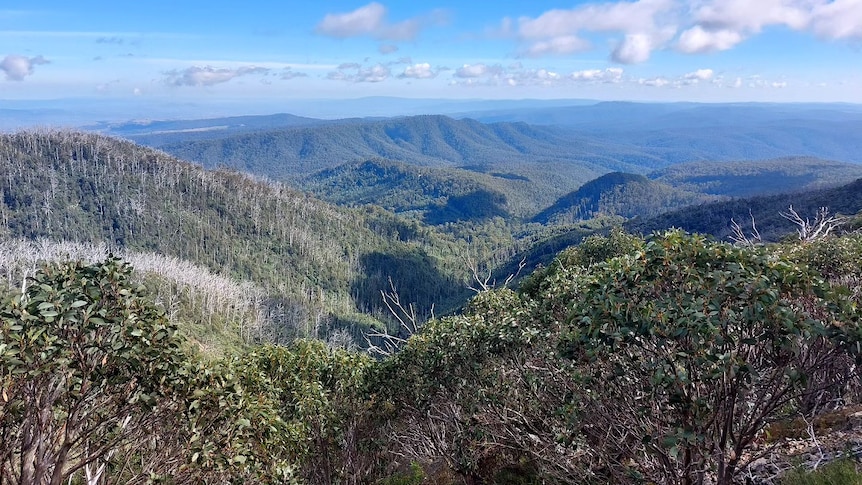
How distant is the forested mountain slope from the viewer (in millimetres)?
112812

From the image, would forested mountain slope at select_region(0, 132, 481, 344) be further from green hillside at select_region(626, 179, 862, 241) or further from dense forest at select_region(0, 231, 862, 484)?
dense forest at select_region(0, 231, 862, 484)

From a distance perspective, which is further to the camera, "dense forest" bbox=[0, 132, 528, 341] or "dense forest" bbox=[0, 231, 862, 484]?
"dense forest" bbox=[0, 132, 528, 341]

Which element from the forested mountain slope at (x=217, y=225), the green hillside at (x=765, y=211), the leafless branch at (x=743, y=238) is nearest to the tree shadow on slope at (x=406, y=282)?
the forested mountain slope at (x=217, y=225)

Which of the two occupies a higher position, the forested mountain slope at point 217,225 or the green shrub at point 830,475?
the green shrub at point 830,475

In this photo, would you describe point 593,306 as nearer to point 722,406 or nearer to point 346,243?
point 722,406

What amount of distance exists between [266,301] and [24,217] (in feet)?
207

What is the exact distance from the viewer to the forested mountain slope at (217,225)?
113 meters

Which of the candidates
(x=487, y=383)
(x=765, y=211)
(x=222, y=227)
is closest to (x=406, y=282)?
(x=222, y=227)

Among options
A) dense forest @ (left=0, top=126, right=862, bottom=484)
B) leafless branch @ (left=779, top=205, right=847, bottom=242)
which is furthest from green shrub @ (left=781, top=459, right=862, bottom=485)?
leafless branch @ (left=779, top=205, right=847, bottom=242)

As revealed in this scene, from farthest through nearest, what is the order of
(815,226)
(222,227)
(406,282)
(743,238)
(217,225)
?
(406,282) → (222,227) → (217,225) → (815,226) → (743,238)

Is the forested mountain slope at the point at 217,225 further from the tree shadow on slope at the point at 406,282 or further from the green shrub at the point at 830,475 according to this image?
the green shrub at the point at 830,475

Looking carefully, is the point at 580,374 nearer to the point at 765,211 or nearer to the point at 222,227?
the point at 765,211

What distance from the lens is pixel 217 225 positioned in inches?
4970

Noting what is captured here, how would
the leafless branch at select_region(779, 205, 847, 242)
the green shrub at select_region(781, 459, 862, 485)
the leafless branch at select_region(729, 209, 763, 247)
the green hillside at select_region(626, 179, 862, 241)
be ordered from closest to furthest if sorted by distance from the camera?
Answer: 1. the green shrub at select_region(781, 459, 862, 485)
2. the leafless branch at select_region(729, 209, 763, 247)
3. the leafless branch at select_region(779, 205, 847, 242)
4. the green hillside at select_region(626, 179, 862, 241)
